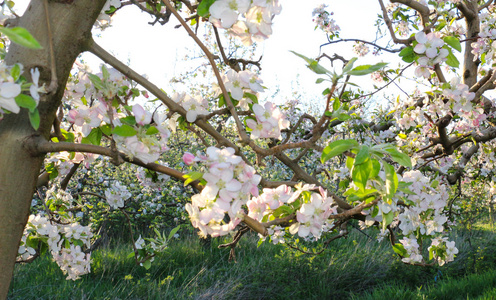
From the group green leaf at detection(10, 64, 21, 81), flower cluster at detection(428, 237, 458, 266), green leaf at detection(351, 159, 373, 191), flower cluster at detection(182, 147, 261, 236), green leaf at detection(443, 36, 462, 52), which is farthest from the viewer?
flower cluster at detection(428, 237, 458, 266)

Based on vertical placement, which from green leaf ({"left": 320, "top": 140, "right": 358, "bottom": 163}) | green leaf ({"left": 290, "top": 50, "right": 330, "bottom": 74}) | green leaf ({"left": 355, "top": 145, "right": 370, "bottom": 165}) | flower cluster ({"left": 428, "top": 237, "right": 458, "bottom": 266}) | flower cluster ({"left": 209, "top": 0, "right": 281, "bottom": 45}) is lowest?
flower cluster ({"left": 428, "top": 237, "right": 458, "bottom": 266})

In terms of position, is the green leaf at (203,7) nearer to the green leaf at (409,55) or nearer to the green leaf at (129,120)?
the green leaf at (129,120)

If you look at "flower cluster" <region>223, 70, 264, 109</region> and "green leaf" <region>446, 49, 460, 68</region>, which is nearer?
"flower cluster" <region>223, 70, 264, 109</region>

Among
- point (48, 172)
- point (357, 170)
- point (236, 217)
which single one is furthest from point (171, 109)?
point (48, 172)

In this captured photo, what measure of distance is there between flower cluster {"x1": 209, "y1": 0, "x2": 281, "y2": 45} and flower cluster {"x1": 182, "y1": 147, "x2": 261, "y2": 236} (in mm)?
265

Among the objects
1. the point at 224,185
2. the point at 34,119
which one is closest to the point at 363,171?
the point at 224,185

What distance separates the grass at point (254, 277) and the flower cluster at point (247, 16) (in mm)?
3362

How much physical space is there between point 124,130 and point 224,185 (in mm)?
249

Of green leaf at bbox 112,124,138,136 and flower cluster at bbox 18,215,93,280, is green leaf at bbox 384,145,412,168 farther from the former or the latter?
flower cluster at bbox 18,215,93,280

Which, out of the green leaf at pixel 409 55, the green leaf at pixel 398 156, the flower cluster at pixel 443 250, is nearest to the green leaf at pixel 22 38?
the green leaf at pixel 398 156

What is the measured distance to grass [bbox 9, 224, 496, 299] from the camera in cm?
394

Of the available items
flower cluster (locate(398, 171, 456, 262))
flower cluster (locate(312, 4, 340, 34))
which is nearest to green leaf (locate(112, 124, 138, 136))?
flower cluster (locate(398, 171, 456, 262))

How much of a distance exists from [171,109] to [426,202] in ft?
3.40

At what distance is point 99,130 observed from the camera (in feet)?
3.54
